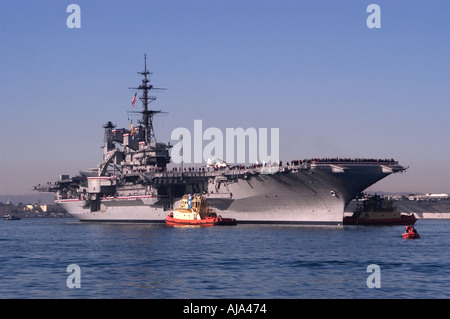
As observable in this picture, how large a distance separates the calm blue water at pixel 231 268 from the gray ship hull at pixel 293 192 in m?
11.6

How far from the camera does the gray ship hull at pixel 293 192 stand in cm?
5181

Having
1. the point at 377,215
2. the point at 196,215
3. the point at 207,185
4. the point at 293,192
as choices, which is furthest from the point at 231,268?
the point at 377,215

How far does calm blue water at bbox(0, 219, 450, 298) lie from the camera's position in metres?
20.6

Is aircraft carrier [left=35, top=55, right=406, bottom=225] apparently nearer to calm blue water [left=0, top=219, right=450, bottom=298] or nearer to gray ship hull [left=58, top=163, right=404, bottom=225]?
gray ship hull [left=58, top=163, right=404, bottom=225]

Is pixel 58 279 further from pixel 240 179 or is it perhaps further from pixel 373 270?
pixel 240 179

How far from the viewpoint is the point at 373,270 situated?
83.4ft

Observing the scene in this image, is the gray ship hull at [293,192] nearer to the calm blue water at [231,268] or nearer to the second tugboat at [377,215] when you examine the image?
the second tugboat at [377,215]

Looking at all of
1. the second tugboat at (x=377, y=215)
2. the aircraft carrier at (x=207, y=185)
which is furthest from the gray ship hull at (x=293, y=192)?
the second tugboat at (x=377, y=215)

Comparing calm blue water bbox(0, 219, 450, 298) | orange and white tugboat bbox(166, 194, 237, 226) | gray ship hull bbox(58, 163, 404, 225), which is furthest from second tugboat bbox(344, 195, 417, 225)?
calm blue water bbox(0, 219, 450, 298)

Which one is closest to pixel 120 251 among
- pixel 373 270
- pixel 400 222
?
pixel 373 270

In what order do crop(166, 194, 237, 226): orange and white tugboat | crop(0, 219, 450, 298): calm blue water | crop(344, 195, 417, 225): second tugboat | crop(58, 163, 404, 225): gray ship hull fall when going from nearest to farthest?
crop(0, 219, 450, 298): calm blue water
crop(58, 163, 404, 225): gray ship hull
crop(166, 194, 237, 226): orange and white tugboat
crop(344, 195, 417, 225): second tugboat

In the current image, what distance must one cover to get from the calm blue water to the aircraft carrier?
12.1 m

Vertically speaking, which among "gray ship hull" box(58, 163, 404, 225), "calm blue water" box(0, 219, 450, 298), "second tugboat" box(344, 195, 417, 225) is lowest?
"calm blue water" box(0, 219, 450, 298)

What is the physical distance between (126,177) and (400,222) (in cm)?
2906
